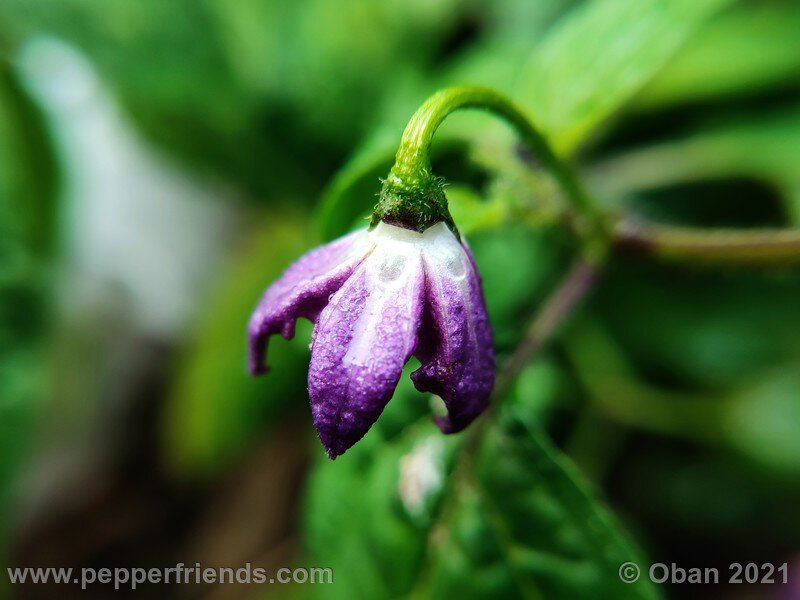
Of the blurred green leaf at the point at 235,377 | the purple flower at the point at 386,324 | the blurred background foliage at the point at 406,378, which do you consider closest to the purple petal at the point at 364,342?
the purple flower at the point at 386,324

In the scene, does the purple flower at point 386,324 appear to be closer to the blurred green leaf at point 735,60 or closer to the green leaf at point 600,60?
the green leaf at point 600,60

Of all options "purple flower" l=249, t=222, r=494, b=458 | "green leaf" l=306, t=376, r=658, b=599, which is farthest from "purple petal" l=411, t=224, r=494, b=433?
"green leaf" l=306, t=376, r=658, b=599

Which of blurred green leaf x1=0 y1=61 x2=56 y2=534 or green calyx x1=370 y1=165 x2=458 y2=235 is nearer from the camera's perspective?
green calyx x1=370 y1=165 x2=458 y2=235

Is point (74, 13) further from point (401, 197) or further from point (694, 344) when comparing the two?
point (694, 344)

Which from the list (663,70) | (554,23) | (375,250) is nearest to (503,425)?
(375,250)

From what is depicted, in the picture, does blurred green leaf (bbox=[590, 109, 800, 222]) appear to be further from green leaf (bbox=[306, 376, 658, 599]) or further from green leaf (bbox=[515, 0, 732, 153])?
green leaf (bbox=[306, 376, 658, 599])

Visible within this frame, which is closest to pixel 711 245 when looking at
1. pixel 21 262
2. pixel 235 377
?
pixel 235 377

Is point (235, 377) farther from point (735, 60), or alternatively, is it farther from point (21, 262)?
point (735, 60)
